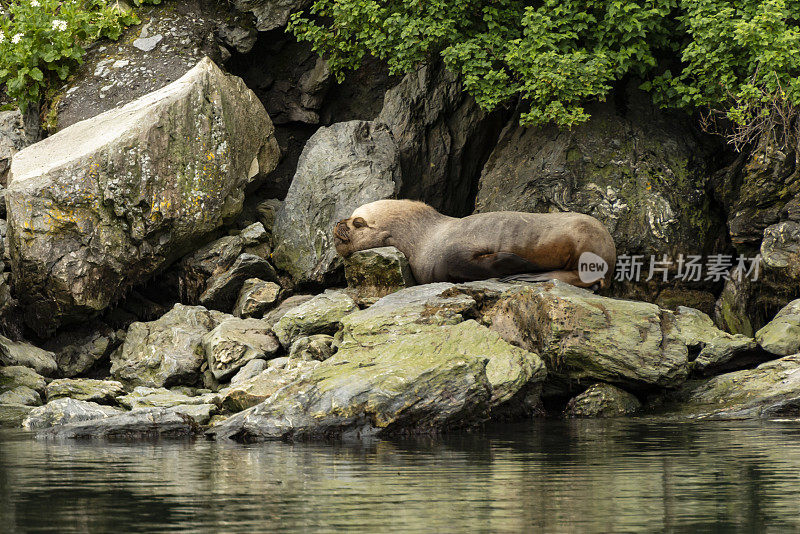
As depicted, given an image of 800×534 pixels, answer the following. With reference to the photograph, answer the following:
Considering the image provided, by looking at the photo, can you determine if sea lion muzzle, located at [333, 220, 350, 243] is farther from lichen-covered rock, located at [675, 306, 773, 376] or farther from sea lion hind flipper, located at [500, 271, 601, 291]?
lichen-covered rock, located at [675, 306, 773, 376]

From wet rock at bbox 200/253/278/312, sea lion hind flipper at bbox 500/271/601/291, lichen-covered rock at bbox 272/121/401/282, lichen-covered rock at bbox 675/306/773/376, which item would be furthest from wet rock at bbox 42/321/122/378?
lichen-covered rock at bbox 675/306/773/376

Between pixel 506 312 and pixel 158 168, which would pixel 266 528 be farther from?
pixel 158 168

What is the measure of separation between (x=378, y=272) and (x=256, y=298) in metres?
1.92

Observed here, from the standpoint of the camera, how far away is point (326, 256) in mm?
14898

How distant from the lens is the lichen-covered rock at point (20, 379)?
12.1 m

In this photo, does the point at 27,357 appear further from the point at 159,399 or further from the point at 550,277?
the point at 550,277

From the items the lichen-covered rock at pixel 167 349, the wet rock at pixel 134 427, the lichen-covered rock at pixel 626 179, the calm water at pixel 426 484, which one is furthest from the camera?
the lichen-covered rock at pixel 626 179

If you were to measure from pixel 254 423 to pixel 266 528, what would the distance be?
13.8 feet

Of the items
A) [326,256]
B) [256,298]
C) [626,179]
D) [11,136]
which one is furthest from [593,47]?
[11,136]

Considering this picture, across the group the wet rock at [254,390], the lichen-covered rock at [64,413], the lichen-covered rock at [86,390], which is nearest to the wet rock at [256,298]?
the lichen-covered rock at [86,390]

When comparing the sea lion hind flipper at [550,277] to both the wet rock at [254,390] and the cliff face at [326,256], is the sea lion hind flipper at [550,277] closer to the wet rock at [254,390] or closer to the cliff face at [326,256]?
the cliff face at [326,256]

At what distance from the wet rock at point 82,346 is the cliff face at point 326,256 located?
3cm

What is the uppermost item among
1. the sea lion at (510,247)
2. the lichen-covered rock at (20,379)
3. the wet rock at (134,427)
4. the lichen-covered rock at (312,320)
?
the sea lion at (510,247)

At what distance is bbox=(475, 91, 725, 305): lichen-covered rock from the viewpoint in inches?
563
